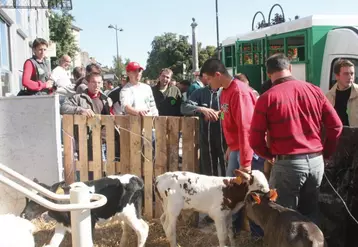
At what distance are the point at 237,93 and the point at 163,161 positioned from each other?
5.33 feet

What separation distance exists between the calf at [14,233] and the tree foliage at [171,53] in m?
48.5

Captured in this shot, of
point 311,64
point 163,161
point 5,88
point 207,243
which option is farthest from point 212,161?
point 5,88

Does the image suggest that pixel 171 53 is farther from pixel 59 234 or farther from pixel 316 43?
pixel 59 234

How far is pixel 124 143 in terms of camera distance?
5.43m

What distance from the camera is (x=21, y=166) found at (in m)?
5.34

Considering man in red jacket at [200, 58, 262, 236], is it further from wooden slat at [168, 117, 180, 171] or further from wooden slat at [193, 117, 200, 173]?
wooden slat at [168, 117, 180, 171]

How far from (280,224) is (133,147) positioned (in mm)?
2553

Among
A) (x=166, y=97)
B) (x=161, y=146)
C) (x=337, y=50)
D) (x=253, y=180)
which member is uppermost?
(x=337, y=50)

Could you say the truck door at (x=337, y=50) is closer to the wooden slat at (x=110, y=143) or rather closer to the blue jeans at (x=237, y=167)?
the blue jeans at (x=237, y=167)

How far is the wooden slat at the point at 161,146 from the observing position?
5227 millimetres

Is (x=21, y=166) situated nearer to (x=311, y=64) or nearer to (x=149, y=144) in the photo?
(x=149, y=144)

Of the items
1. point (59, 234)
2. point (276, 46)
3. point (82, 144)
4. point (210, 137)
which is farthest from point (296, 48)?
point (59, 234)

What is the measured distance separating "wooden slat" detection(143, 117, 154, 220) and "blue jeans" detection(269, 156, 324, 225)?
6.57 feet

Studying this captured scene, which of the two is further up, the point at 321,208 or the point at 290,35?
the point at 290,35
